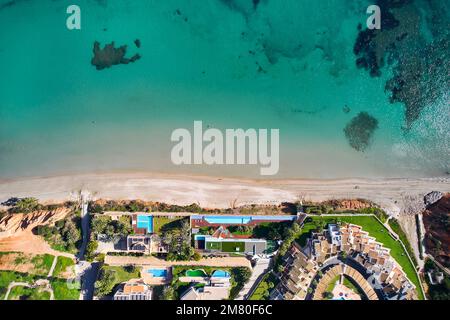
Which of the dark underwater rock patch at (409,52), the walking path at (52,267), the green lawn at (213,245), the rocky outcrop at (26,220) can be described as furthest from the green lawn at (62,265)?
the dark underwater rock patch at (409,52)

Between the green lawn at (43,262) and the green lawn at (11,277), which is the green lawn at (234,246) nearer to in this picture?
the green lawn at (43,262)

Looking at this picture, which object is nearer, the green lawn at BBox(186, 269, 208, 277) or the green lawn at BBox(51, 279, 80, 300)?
the green lawn at BBox(51, 279, 80, 300)

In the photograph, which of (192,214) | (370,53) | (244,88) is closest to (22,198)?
(192,214)

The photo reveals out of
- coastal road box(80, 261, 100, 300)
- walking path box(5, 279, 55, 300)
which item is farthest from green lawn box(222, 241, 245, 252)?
walking path box(5, 279, 55, 300)

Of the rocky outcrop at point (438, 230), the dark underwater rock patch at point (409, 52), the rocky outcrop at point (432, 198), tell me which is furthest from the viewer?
the dark underwater rock patch at point (409, 52)

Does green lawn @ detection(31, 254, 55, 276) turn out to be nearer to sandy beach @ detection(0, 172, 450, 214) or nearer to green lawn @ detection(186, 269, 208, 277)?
sandy beach @ detection(0, 172, 450, 214)

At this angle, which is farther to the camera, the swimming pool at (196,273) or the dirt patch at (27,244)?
the dirt patch at (27,244)

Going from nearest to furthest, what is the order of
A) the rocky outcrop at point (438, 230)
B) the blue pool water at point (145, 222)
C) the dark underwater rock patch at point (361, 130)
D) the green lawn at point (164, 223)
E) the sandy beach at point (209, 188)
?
the rocky outcrop at point (438, 230) < the blue pool water at point (145, 222) < the green lawn at point (164, 223) < the sandy beach at point (209, 188) < the dark underwater rock patch at point (361, 130)

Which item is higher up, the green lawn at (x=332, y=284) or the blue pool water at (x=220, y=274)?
the blue pool water at (x=220, y=274)
